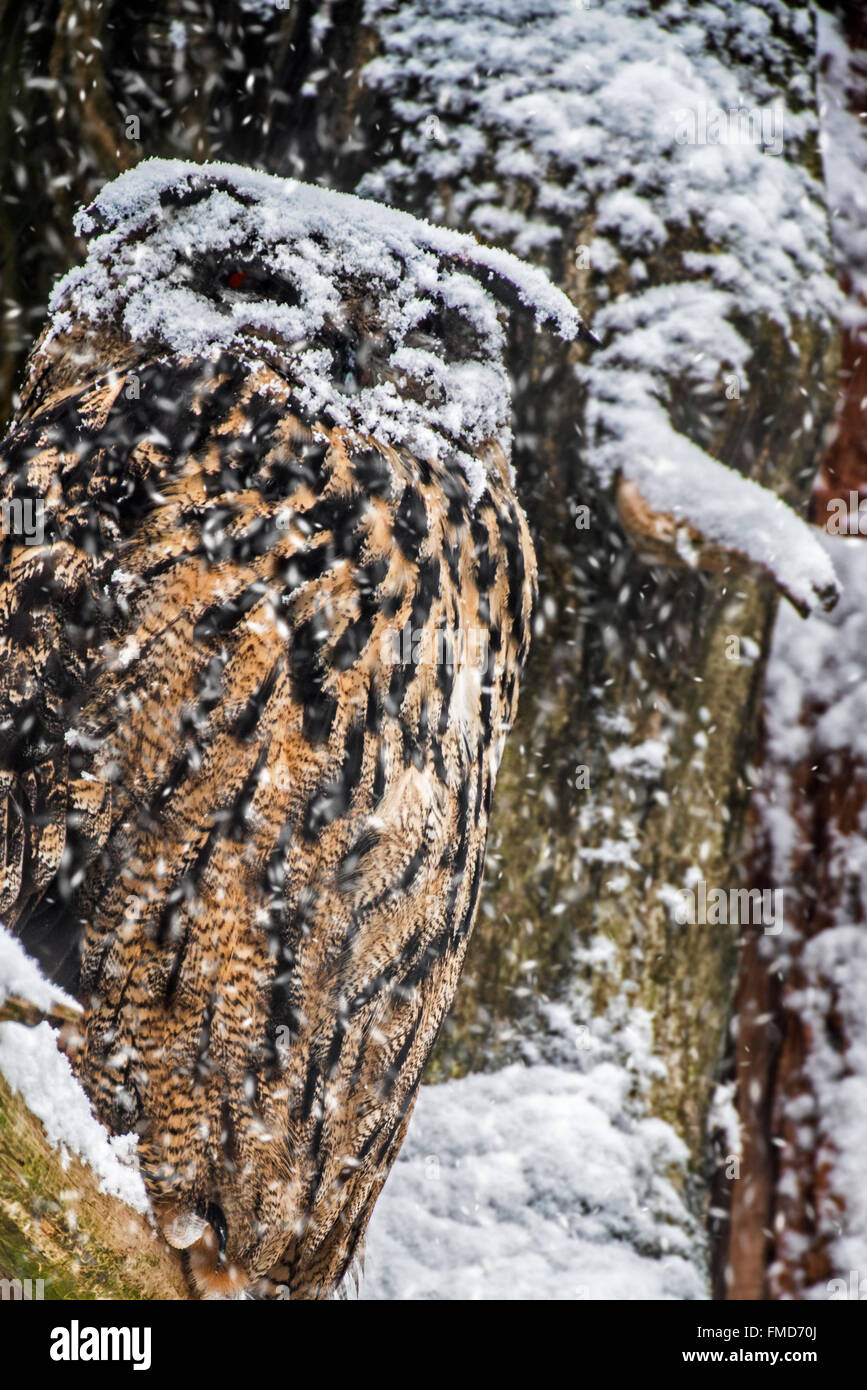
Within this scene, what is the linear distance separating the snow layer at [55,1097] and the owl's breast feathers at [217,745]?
215 mm

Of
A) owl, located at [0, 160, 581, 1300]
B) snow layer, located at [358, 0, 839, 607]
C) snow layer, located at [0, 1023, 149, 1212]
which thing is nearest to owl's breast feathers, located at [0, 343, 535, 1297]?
owl, located at [0, 160, 581, 1300]

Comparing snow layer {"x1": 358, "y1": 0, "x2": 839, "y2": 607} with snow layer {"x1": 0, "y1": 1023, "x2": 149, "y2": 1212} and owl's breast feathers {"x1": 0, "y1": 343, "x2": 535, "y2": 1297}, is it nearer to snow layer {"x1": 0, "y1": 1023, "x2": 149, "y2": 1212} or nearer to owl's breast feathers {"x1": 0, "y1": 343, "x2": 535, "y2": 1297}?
owl's breast feathers {"x1": 0, "y1": 343, "x2": 535, "y2": 1297}

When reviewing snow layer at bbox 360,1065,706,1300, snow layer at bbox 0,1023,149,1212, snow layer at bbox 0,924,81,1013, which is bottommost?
snow layer at bbox 360,1065,706,1300

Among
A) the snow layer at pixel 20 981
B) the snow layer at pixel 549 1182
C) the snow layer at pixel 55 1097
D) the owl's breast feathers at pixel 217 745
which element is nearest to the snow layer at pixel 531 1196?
the snow layer at pixel 549 1182

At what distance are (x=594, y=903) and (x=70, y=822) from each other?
0.79 meters

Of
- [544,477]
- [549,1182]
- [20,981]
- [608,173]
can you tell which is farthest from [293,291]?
[549,1182]

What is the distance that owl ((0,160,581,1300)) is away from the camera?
1117 millimetres

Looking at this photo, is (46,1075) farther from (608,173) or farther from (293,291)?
(608,173)

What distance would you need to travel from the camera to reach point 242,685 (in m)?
1.11

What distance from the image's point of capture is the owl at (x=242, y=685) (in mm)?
1117

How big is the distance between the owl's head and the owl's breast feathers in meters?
0.06

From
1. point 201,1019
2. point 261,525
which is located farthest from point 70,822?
point 261,525
